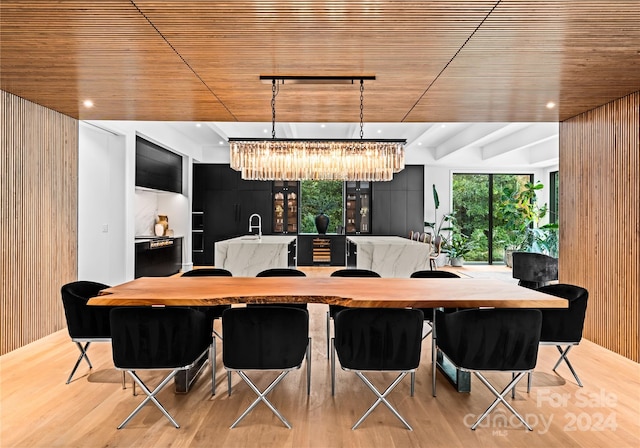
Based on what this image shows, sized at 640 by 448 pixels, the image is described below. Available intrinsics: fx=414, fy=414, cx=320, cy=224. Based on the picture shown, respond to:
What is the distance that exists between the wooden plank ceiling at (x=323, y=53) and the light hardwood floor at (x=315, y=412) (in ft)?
8.08

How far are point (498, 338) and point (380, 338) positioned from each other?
0.70 metres

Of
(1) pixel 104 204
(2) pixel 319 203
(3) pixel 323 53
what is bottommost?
(1) pixel 104 204

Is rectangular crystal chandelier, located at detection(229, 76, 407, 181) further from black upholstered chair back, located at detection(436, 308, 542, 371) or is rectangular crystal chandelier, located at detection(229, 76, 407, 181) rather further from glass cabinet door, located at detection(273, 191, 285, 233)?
glass cabinet door, located at detection(273, 191, 285, 233)

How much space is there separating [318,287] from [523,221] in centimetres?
822

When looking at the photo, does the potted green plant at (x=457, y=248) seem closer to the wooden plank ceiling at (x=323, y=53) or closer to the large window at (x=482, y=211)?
the large window at (x=482, y=211)

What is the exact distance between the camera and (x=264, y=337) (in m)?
2.50

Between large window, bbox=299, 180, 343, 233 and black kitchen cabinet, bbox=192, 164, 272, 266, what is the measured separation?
0.88 m

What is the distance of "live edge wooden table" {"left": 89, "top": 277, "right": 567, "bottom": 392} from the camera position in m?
2.70

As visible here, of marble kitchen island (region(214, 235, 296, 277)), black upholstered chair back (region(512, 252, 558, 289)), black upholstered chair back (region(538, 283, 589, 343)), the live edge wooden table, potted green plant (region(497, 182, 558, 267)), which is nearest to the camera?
the live edge wooden table

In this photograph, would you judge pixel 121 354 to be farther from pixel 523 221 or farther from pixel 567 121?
pixel 523 221

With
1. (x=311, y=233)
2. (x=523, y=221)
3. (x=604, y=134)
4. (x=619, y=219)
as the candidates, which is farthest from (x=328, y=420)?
(x=523, y=221)

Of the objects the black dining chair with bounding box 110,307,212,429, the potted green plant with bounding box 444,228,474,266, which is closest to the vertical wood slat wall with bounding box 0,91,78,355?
the black dining chair with bounding box 110,307,212,429

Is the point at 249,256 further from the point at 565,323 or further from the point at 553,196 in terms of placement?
the point at 553,196

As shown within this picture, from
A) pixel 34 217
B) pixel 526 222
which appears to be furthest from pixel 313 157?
pixel 526 222
